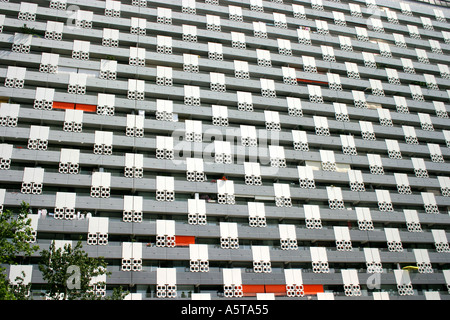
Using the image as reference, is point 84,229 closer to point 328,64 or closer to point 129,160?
point 129,160

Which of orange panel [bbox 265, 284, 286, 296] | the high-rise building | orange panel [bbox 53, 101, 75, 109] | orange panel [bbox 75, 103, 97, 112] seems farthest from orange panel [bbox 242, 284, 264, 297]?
orange panel [bbox 53, 101, 75, 109]

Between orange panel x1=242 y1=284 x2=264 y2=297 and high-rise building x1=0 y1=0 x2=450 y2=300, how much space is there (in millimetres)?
138

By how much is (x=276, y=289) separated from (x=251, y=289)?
7.67 ft

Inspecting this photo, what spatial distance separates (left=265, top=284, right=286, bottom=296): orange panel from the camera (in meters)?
37.4

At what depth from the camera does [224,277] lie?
120 ft

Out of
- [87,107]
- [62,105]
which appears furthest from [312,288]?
[62,105]

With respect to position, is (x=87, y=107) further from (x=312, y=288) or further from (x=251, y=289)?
(x=312, y=288)

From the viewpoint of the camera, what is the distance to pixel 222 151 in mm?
41594

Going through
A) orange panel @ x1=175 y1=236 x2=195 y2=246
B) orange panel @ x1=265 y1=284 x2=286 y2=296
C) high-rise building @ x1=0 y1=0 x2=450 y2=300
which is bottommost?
orange panel @ x1=265 y1=284 x2=286 y2=296

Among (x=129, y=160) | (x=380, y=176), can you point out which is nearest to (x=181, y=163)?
(x=129, y=160)

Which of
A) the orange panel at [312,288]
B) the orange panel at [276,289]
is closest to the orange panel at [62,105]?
the orange panel at [276,289]

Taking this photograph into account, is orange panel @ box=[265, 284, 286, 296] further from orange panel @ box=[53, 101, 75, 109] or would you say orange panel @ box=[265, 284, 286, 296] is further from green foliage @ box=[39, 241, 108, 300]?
orange panel @ box=[53, 101, 75, 109]

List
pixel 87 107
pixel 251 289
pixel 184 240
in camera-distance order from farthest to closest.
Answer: pixel 87 107 → pixel 184 240 → pixel 251 289
